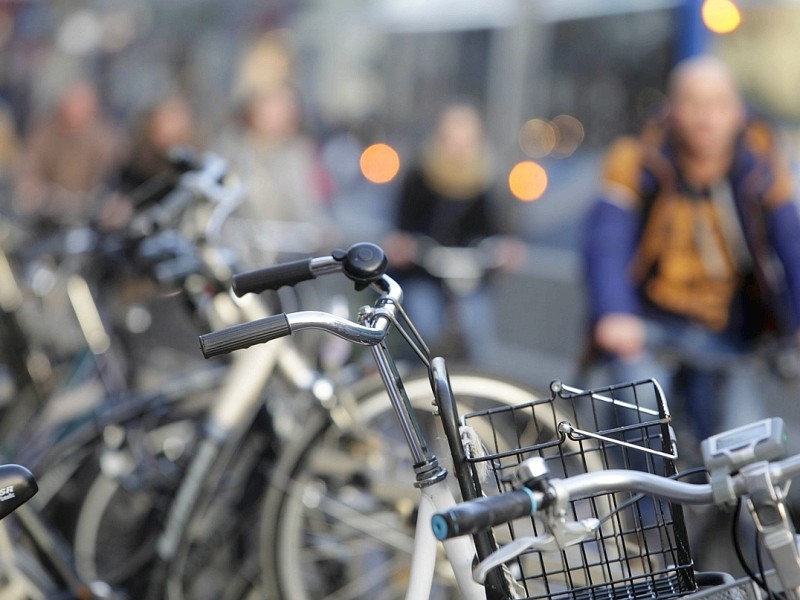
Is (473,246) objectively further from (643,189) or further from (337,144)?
(337,144)

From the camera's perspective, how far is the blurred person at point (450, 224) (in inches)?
261

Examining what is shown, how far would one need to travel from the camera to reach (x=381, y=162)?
10492 mm

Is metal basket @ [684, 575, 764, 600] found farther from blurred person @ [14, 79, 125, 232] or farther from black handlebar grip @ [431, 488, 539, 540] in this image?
blurred person @ [14, 79, 125, 232]

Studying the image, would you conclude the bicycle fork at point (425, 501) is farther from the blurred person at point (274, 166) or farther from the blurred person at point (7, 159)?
the blurred person at point (7, 159)

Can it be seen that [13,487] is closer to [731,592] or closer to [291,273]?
[291,273]

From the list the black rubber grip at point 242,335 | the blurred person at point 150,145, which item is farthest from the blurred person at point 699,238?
the blurred person at point 150,145

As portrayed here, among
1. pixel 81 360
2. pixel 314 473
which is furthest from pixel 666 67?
pixel 314 473

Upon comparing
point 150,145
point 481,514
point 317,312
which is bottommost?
point 481,514

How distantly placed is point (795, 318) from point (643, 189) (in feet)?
2.40

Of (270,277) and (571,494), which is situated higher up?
(270,277)

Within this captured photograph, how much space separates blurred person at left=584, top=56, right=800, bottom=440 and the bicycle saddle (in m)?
2.57

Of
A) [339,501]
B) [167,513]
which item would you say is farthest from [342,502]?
[167,513]

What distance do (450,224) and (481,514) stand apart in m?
5.27

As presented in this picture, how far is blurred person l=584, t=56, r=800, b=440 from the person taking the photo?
4.36 meters
